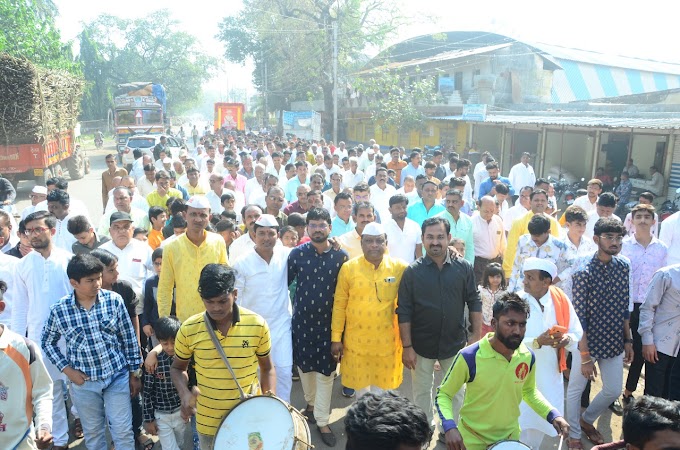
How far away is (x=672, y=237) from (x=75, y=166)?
71.3 feet

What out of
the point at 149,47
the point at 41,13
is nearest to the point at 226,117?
the point at 41,13

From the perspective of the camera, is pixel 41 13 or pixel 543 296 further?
pixel 41 13

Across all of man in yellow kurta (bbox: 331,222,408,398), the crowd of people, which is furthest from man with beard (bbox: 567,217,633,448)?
man in yellow kurta (bbox: 331,222,408,398)

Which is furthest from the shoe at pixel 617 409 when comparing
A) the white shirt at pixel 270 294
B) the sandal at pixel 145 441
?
the sandal at pixel 145 441

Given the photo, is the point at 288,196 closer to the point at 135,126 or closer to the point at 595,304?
the point at 595,304

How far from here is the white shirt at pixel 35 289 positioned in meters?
4.04

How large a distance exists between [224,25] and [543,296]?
44774 mm

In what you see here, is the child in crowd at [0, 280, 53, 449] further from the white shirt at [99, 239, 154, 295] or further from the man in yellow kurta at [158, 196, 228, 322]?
the white shirt at [99, 239, 154, 295]

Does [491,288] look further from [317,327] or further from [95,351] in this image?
[95,351]

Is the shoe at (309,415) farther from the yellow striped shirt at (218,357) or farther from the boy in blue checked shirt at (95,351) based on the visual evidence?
the yellow striped shirt at (218,357)

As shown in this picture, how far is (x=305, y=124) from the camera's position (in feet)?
91.5

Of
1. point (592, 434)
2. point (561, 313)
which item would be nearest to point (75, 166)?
point (592, 434)

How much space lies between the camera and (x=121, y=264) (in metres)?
4.82

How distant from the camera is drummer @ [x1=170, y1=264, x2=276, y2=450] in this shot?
2.95 meters
